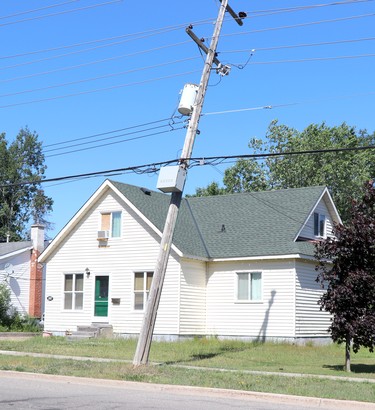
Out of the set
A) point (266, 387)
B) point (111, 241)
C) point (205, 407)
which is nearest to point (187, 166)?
point (266, 387)

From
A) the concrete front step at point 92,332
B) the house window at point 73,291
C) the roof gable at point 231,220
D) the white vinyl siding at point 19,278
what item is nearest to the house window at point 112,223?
the roof gable at point 231,220

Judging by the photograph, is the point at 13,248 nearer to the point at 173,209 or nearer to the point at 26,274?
the point at 26,274

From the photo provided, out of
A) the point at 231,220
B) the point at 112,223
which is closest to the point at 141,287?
the point at 112,223

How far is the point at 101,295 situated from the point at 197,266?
4.53 m

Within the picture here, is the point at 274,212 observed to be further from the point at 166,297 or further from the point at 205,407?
the point at 205,407

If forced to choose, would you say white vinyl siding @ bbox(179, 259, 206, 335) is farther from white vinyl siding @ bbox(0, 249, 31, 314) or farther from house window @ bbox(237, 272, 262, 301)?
white vinyl siding @ bbox(0, 249, 31, 314)

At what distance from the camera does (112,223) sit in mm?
30359

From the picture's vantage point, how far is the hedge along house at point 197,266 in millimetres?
27594

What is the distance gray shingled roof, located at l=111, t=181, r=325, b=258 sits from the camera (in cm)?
2823

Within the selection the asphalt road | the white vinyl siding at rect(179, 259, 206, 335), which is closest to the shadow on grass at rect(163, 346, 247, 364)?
the white vinyl siding at rect(179, 259, 206, 335)

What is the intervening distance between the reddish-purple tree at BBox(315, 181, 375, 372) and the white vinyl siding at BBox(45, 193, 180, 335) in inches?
424

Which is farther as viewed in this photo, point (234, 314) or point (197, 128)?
point (234, 314)

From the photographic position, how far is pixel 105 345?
25.0 metres

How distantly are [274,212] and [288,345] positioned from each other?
21.9ft
